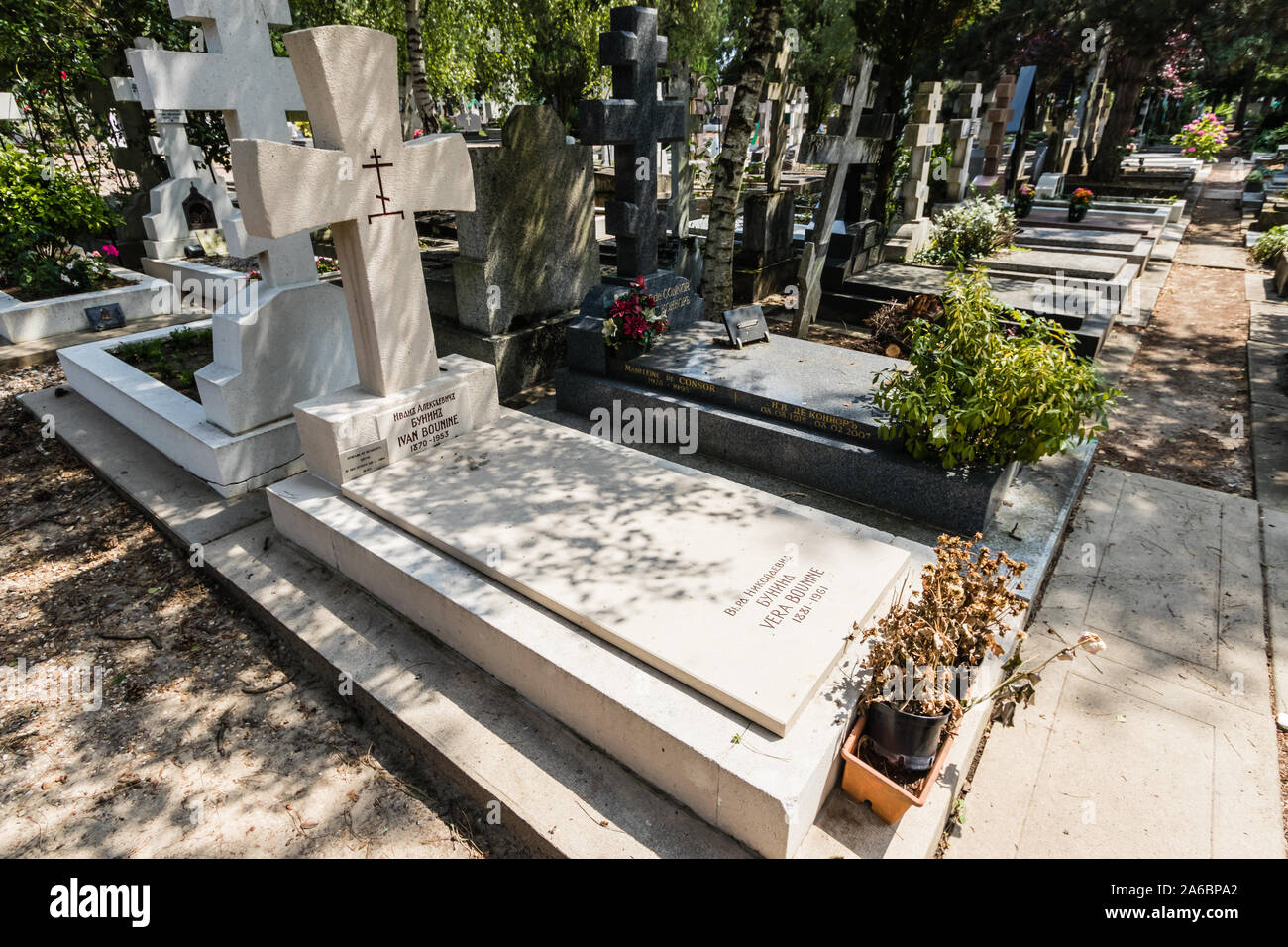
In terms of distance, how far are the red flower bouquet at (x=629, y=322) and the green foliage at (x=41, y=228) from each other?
283 inches

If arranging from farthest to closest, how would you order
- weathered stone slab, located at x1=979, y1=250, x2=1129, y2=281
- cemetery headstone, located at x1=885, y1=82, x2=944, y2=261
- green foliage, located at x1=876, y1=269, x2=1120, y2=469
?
cemetery headstone, located at x1=885, y1=82, x2=944, y2=261, weathered stone slab, located at x1=979, y1=250, x2=1129, y2=281, green foliage, located at x1=876, y1=269, x2=1120, y2=469

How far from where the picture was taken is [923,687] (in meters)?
2.78

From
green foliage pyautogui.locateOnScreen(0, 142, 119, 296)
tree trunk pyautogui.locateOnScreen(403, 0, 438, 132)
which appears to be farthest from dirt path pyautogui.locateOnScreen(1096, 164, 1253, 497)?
tree trunk pyautogui.locateOnScreen(403, 0, 438, 132)

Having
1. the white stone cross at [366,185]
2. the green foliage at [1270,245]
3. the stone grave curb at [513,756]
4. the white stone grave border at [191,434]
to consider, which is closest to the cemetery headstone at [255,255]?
the white stone grave border at [191,434]

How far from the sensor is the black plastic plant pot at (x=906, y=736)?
2734 mm

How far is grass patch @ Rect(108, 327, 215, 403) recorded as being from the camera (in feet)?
20.7

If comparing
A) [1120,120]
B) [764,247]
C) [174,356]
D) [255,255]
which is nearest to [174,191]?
[174,356]

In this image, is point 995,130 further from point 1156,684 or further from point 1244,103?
point 1244,103

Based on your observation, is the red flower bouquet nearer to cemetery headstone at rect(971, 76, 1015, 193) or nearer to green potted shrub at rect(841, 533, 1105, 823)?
green potted shrub at rect(841, 533, 1105, 823)

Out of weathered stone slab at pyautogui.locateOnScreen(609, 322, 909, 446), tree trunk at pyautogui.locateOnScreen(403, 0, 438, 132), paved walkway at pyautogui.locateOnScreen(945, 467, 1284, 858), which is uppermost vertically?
tree trunk at pyautogui.locateOnScreen(403, 0, 438, 132)

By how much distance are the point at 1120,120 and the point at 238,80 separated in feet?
82.0

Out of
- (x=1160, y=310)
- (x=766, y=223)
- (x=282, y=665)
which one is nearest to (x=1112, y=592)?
(x=282, y=665)

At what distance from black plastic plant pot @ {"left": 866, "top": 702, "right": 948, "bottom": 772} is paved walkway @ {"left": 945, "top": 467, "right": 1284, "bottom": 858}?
1.60 feet
